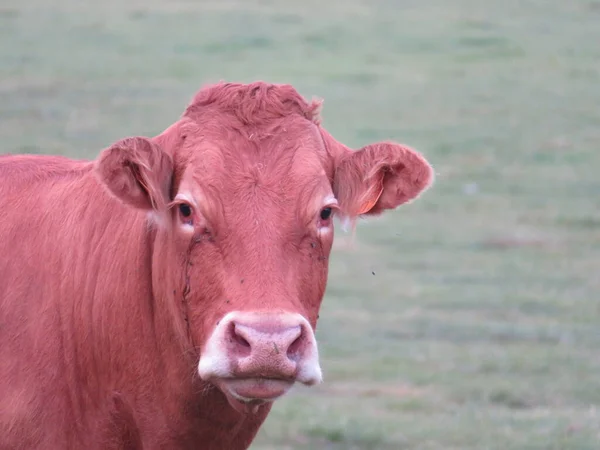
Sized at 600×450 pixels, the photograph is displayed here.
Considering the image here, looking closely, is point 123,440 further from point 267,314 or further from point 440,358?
point 440,358

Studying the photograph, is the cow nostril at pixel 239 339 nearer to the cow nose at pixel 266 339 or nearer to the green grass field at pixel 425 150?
the cow nose at pixel 266 339

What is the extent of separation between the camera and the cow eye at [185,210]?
4.72 metres

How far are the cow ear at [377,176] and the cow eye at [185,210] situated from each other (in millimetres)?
646

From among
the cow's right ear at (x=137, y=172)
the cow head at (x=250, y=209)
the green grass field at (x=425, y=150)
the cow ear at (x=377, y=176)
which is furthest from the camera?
the green grass field at (x=425, y=150)

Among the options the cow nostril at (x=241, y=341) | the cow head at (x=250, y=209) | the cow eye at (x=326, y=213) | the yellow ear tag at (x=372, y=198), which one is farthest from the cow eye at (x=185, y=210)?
the yellow ear tag at (x=372, y=198)

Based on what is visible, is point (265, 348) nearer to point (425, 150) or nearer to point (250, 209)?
point (250, 209)

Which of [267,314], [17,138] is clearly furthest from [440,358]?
[17,138]

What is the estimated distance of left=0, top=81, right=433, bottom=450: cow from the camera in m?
4.59

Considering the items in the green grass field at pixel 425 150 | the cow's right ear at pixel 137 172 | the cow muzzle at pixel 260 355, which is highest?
the cow's right ear at pixel 137 172

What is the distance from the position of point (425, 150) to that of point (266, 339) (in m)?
14.5

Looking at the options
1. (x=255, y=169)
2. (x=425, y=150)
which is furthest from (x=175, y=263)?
(x=425, y=150)

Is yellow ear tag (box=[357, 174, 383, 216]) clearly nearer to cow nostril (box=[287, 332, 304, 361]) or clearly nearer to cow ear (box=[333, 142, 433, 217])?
cow ear (box=[333, 142, 433, 217])

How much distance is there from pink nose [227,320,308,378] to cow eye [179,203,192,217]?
58 centimetres

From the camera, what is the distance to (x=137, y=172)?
480cm
